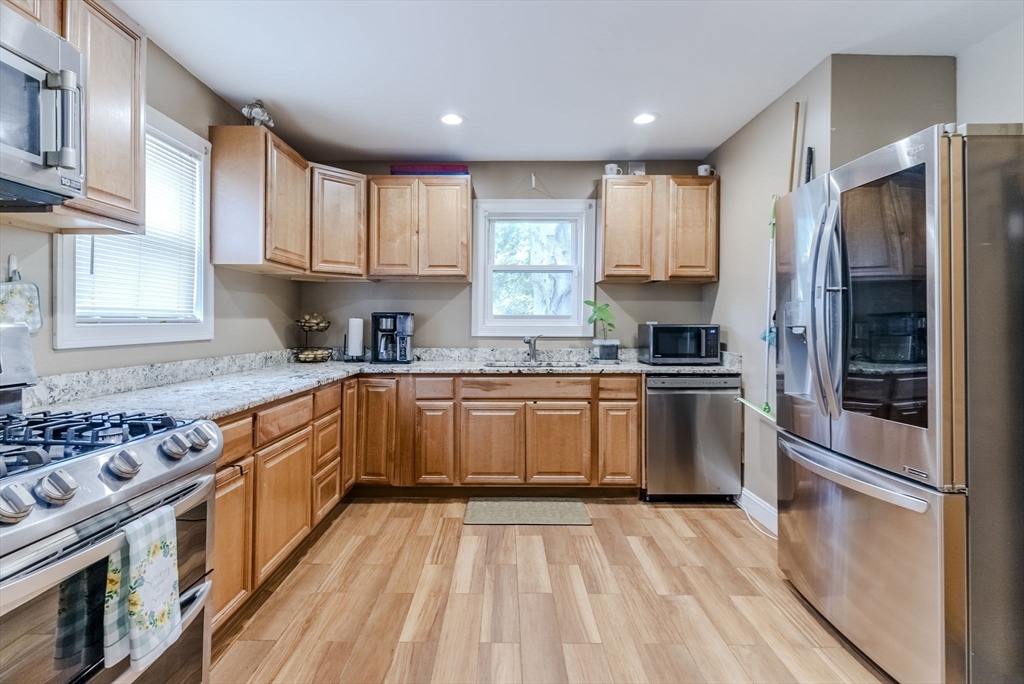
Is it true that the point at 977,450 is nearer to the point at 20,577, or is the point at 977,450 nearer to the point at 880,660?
the point at 880,660

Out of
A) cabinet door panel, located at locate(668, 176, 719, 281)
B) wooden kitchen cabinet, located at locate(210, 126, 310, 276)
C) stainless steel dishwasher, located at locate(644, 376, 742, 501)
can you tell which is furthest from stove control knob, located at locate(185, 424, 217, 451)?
cabinet door panel, located at locate(668, 176, 719, 281)

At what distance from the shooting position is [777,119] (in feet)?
8.59

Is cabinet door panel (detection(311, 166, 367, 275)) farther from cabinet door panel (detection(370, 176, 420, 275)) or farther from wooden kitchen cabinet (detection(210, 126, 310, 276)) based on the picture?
wooden kitchen cabinet (detection(210, 126, 310, 276))

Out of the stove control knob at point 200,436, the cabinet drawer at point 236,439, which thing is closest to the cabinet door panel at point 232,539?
the cabinet drawer at point 236,439

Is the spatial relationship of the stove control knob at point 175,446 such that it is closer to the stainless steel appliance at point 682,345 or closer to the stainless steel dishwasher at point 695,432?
the stainless steel dishwasher at point 695,432

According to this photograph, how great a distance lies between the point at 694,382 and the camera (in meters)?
3.08

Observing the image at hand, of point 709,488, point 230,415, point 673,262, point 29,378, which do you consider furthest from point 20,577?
point 673,262

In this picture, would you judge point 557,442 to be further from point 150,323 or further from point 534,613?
point 150,323

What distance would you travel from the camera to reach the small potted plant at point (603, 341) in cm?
342

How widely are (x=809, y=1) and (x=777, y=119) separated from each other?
87 centimetres

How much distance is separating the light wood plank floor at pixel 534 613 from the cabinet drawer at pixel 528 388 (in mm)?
865

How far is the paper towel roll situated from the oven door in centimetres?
214

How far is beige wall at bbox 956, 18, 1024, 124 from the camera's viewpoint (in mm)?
1902

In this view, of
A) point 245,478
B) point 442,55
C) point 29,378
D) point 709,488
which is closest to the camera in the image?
point 29,378
